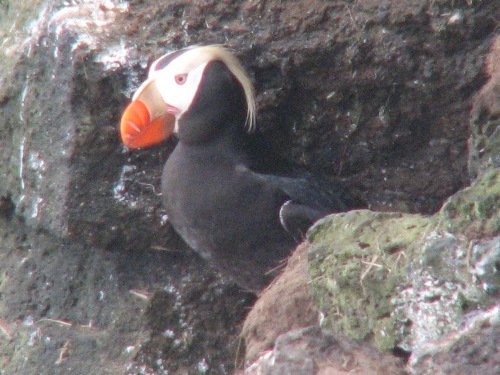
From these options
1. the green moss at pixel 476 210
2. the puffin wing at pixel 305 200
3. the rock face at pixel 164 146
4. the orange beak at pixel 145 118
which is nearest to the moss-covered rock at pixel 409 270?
the green moss at pixel 476 210

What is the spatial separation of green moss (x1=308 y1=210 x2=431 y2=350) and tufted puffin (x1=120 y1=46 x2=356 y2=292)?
3.16 feet

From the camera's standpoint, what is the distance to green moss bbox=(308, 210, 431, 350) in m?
2.08

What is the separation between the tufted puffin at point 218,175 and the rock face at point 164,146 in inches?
11.2

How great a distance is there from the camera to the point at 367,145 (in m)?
3.93

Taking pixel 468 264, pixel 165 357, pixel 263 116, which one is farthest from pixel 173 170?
pixel 468 264

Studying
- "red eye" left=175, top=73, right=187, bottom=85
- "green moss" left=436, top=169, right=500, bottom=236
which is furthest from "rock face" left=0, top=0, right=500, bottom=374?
"green moss" left=436, top=169, right=500, bottom=236

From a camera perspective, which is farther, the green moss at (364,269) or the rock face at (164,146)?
the rock face at (164,146)

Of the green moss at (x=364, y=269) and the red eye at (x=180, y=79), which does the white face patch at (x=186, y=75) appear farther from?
the green moss at (x=364, y=269)

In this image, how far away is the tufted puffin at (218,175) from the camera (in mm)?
3379

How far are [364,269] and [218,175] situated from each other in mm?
1390

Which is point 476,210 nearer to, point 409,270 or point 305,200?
point 409,270

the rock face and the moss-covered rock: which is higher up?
the moss-covered rock

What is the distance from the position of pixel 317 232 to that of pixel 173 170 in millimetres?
1252

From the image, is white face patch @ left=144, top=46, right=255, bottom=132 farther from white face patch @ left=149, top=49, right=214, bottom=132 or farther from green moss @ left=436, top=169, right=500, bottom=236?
green moss @ left=436, top=169, right=500, bottom=236
